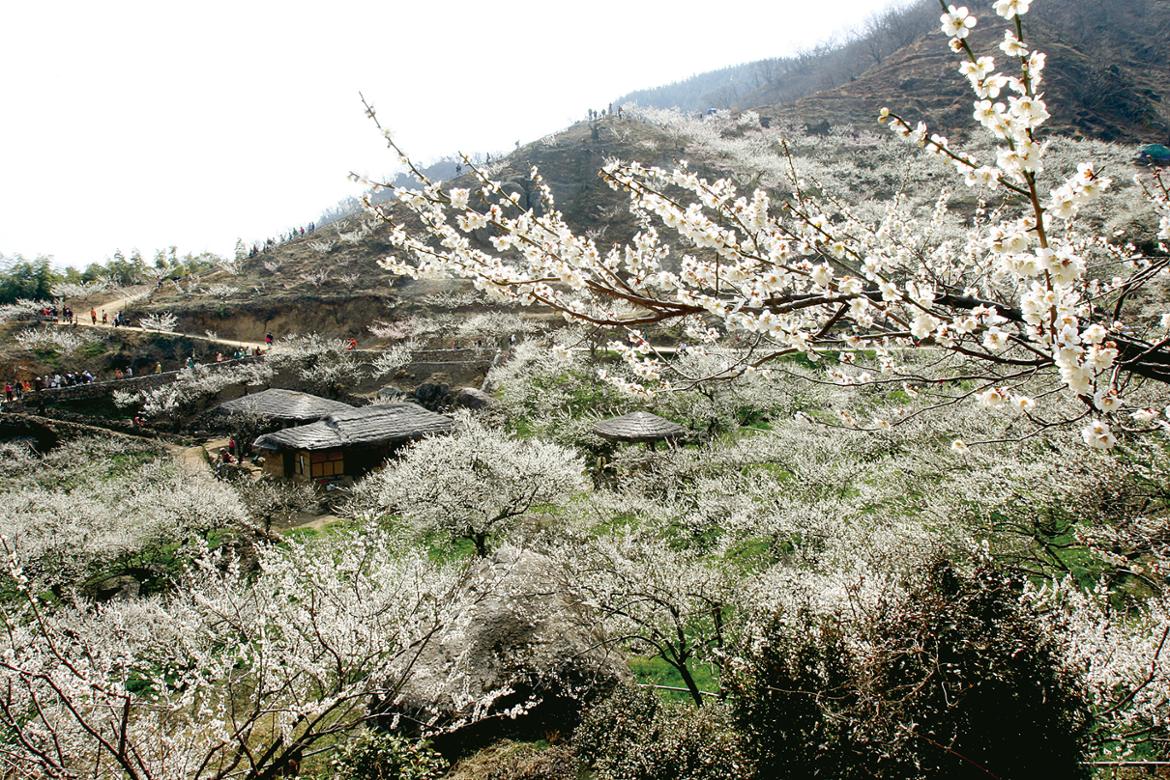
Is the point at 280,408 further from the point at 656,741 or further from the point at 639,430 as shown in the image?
the point at 656,741

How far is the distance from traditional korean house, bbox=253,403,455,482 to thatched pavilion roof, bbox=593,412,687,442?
27.1ft

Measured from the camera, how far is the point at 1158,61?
64.2 metres

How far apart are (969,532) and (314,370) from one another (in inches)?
1291

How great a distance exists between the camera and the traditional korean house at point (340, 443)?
70.6 feet

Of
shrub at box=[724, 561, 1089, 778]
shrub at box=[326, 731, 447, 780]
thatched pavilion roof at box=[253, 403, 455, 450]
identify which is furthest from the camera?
thatched pavilion roof at box=[253, 403, 455, 450]

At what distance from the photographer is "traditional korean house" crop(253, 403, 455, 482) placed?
21516 millimetres

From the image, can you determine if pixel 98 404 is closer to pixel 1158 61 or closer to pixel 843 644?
pixel 843 644

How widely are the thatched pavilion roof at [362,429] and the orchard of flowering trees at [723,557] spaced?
106 inches

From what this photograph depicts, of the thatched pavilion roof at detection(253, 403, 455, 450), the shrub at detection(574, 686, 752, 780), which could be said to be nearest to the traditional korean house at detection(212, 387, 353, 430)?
the thatched pavilion roof at detection(253, 403, 455, 450)

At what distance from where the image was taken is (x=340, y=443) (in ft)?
70.0

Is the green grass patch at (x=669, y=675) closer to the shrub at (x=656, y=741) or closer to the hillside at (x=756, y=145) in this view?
the shrub at (x=656, y=741)

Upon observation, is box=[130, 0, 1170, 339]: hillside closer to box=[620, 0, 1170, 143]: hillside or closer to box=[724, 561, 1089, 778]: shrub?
box=[620, 0, 1170, 143]: hillside

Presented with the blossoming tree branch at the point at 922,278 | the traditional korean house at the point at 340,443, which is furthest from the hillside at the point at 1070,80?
the blossoming tree branch at the point at 922,278

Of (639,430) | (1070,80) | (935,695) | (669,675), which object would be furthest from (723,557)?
(1070,80)
